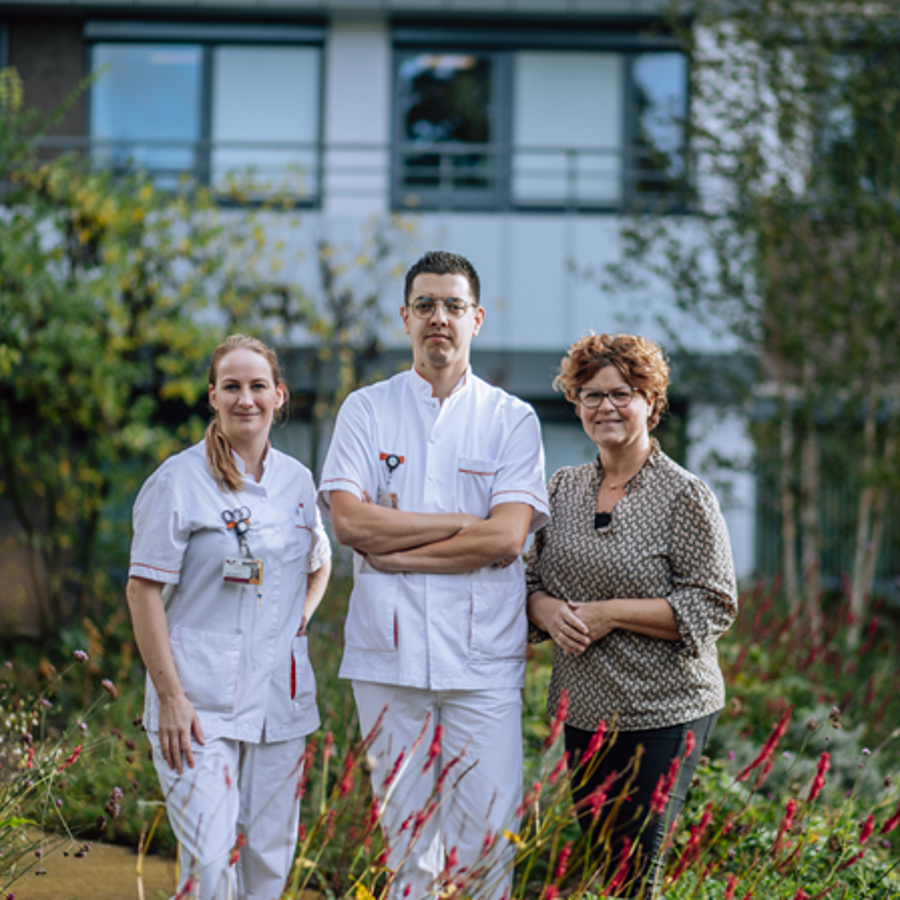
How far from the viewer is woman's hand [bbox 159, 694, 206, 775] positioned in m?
2.82

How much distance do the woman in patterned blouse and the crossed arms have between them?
0.84ft

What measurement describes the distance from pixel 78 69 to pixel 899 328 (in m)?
9.02

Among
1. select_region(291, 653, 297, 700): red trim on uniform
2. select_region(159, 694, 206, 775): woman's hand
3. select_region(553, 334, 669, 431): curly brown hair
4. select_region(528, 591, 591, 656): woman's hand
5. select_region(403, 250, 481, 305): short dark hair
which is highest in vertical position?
select_region(403, 250, 481, 305): short dark hair

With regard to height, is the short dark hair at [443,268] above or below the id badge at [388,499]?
above

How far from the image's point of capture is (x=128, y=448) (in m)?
7.96

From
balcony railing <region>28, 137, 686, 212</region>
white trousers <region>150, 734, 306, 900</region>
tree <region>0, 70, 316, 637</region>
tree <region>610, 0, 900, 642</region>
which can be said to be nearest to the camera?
white trousers <region>150, 734, 306, 900</region>

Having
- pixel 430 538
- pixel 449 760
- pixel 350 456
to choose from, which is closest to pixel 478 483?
pixel 430 538

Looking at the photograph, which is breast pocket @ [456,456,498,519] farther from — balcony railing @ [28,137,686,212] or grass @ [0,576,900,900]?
balcony railing @ [28,137,686,212]

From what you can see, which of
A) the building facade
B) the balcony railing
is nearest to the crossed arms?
the building facade

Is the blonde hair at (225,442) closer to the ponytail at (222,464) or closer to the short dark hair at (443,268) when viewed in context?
the ponytail at (222,464)

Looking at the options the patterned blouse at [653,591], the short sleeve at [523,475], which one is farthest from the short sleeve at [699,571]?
the short sleeve at [523,475]

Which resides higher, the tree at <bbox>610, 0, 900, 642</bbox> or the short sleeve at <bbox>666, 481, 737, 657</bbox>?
the tree at <bbox>610, 0, 900, 642</bbox>

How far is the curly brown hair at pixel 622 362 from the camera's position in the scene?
124 inches

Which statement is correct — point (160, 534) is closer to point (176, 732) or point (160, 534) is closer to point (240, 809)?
point (176, 732)
